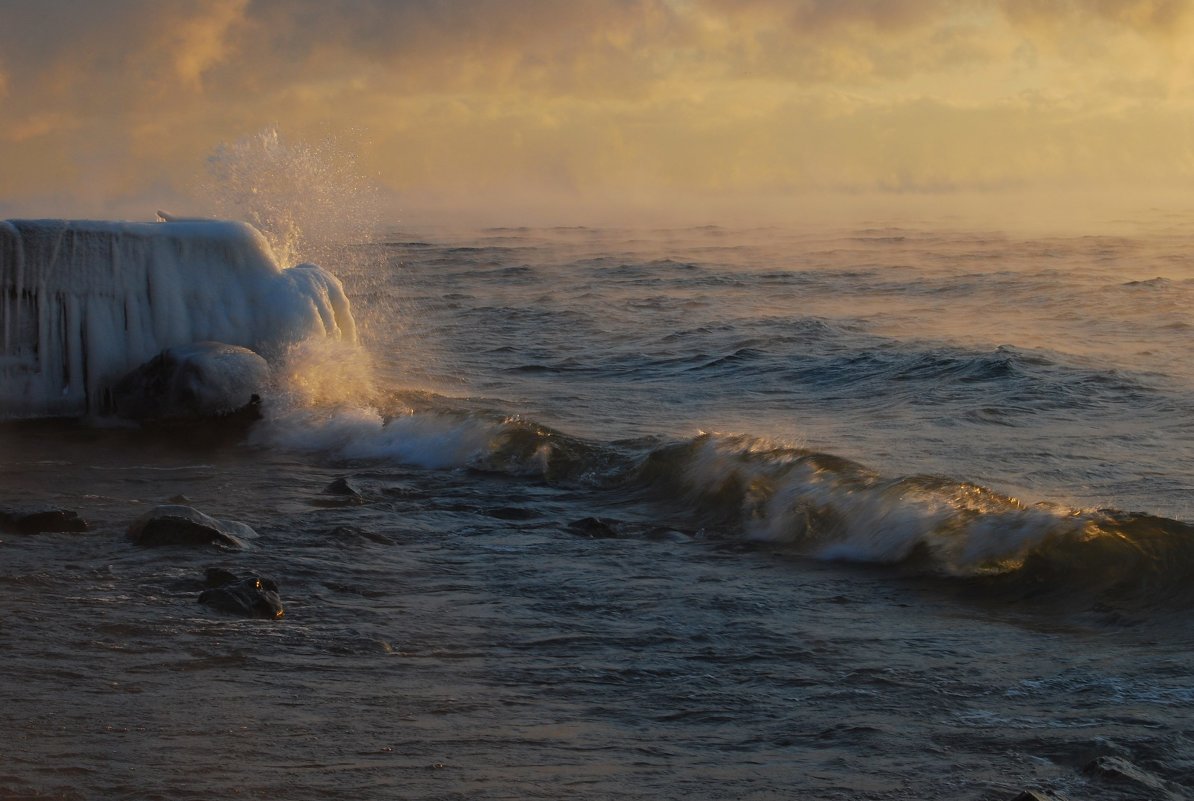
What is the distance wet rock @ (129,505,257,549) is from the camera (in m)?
8.75

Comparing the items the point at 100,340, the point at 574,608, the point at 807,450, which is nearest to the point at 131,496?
the point at 100,340

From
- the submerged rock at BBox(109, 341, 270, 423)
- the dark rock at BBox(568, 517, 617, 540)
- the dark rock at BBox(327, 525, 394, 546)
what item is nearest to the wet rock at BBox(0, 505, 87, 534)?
the dark rock at BBox(327, 525, 394, 546)

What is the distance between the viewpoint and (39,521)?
9148mm

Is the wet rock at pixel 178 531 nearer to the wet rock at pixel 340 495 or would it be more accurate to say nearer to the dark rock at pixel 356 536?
the dark rock at pixel 356 536

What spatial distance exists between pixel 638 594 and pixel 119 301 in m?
8.27

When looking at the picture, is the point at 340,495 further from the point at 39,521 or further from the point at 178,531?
the point at 39,521

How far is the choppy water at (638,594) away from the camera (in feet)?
17.7

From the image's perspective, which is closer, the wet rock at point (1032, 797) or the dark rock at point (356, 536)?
the wet rock at point (1032, 797)

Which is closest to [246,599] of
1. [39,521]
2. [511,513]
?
[39,521]

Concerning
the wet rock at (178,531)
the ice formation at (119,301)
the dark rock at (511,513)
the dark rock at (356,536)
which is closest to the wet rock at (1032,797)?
the dark rock at (356,536)

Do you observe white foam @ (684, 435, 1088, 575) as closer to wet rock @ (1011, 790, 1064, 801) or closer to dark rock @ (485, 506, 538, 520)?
dark rock @ (485, 506, 538, 520)

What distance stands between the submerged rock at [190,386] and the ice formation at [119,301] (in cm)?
33

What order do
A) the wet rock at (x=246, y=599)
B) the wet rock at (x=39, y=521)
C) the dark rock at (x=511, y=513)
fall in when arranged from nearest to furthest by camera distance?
the wet rock at (x=246, y=599) → the wet rock at (x=39, y=521) → the dark rock at (x=511, y=513)

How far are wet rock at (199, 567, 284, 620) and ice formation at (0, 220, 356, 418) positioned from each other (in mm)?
7191
